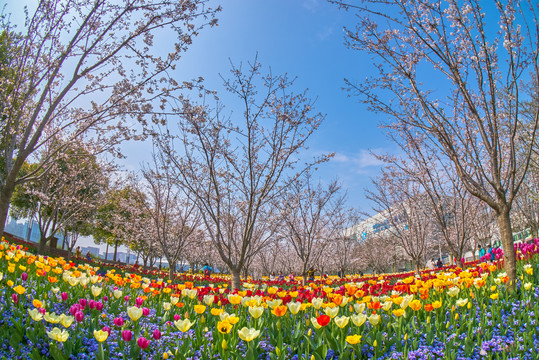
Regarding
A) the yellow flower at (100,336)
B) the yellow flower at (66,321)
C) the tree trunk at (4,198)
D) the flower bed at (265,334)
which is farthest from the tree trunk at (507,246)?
the tree trunk at (4,198)

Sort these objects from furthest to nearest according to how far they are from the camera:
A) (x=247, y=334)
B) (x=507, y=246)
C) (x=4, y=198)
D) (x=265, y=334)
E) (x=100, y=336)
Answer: (x=4, y=198), (x=507, y=246), (x=265, y=334), (x=247, y=334), (x=100, y=336)

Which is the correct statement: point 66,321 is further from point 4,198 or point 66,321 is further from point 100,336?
point 4,198

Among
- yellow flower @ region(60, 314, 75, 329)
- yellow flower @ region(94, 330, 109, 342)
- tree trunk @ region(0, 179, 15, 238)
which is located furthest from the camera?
tree trunk @ region(0, 179, 15, 238)

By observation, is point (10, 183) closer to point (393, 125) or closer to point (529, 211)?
point (393, 125)

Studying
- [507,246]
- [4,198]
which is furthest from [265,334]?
[4,198]

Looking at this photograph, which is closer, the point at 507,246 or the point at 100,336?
the point at 100,336

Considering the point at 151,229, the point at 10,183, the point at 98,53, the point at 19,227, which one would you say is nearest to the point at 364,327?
the point at 10,183

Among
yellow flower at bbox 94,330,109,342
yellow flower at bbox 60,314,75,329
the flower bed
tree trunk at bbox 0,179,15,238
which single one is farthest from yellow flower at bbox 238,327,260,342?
tree trunk at bbox 0,179,15,238

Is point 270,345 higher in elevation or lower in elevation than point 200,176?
lower

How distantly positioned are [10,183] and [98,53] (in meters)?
2.34

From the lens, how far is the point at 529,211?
16281 mm

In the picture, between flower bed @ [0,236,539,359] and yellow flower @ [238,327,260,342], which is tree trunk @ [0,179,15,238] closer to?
flower bed @ [0,236,539,359]

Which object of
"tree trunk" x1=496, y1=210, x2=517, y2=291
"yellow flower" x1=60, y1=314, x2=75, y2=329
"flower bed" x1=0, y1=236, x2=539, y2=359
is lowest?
"flower bed" x1=0, y1=236, x2=539, y2=359

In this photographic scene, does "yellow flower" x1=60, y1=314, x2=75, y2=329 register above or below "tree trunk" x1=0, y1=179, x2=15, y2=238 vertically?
below
